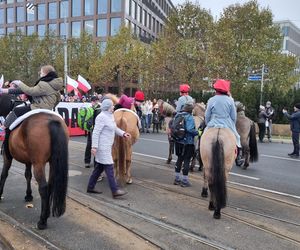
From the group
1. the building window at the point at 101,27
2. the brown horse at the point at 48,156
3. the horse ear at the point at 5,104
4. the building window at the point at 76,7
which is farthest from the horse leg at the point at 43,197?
the building window at the point at 76,7

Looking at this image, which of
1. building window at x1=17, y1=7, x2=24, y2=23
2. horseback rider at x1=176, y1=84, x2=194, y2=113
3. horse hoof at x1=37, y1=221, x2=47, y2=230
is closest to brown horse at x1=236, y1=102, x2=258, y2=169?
horseback rider at x1=176, y1=84, x2=194, y2=113

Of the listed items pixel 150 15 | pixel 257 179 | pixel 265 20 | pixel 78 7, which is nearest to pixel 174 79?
pixel 265 20

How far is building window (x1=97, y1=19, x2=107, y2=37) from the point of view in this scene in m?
62.4

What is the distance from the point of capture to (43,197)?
5.31m

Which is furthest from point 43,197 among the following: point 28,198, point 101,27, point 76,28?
point 76,28

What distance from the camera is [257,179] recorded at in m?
8.98

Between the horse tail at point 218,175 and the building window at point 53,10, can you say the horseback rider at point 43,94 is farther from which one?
the building window at point 53,10

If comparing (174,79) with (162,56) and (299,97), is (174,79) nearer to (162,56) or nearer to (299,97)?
(162,56)

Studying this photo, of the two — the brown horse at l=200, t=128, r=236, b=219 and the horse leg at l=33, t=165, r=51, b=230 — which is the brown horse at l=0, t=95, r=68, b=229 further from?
the brown horse at l=200, t=128, r=236, b=219

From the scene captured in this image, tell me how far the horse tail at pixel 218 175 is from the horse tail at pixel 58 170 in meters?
2.28

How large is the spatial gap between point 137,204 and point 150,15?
70408 millimetres

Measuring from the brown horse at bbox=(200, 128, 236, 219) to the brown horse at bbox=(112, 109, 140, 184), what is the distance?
205 centimetres

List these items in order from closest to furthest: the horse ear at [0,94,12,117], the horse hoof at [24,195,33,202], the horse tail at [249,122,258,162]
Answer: the horse hoof at [24,195,33,202] < the horse ear at [0,94,12,117] < the horse tail at [249,122,258,162]

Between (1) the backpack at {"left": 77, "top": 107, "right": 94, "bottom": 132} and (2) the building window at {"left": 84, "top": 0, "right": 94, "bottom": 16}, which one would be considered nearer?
(1) the backpack at {"left": 77, "top": 107, "right": 94, "bottom": 132}
